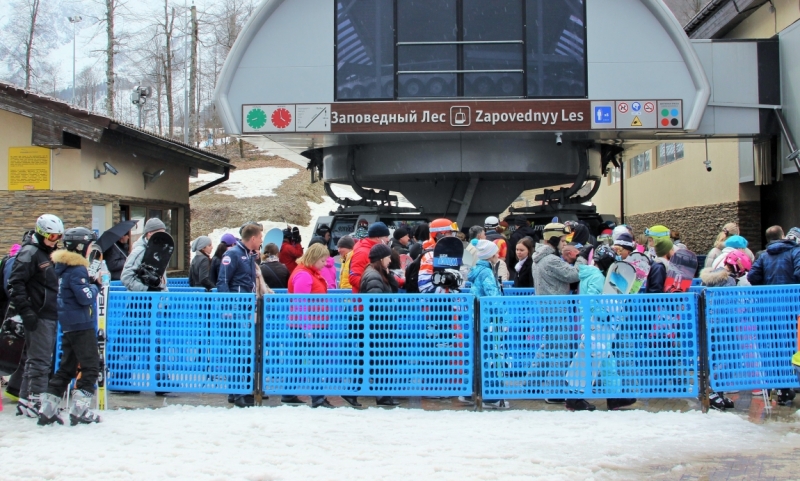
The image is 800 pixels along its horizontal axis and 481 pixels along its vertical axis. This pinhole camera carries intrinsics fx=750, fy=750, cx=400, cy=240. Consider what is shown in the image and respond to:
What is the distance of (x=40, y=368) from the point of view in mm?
6512

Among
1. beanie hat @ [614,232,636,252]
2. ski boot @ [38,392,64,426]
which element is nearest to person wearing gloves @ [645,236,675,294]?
beanie hat @ [614,232,636,252]

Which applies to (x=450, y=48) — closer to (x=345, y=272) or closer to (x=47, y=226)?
(x=345, y=272)

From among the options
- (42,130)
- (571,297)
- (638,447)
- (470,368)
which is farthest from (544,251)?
(42,130)

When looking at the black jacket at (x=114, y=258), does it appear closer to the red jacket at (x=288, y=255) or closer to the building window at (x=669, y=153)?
the red jacket at (x=288, y=255)

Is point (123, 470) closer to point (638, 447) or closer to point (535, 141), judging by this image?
point (638, 447)

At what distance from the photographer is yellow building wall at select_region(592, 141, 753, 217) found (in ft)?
63.6

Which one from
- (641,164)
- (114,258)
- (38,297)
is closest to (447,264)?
(38,297)

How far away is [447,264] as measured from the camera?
291 inches

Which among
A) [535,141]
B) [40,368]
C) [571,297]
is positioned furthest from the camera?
[535,141]

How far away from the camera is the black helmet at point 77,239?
21.4 feet

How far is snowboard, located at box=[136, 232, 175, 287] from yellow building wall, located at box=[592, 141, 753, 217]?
516 inches

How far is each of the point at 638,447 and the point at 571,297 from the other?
1.65 m

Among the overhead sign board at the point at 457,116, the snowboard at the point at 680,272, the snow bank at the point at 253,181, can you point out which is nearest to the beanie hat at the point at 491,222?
the overhead sign board at the point at 457,116

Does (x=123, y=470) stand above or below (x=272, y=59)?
below
